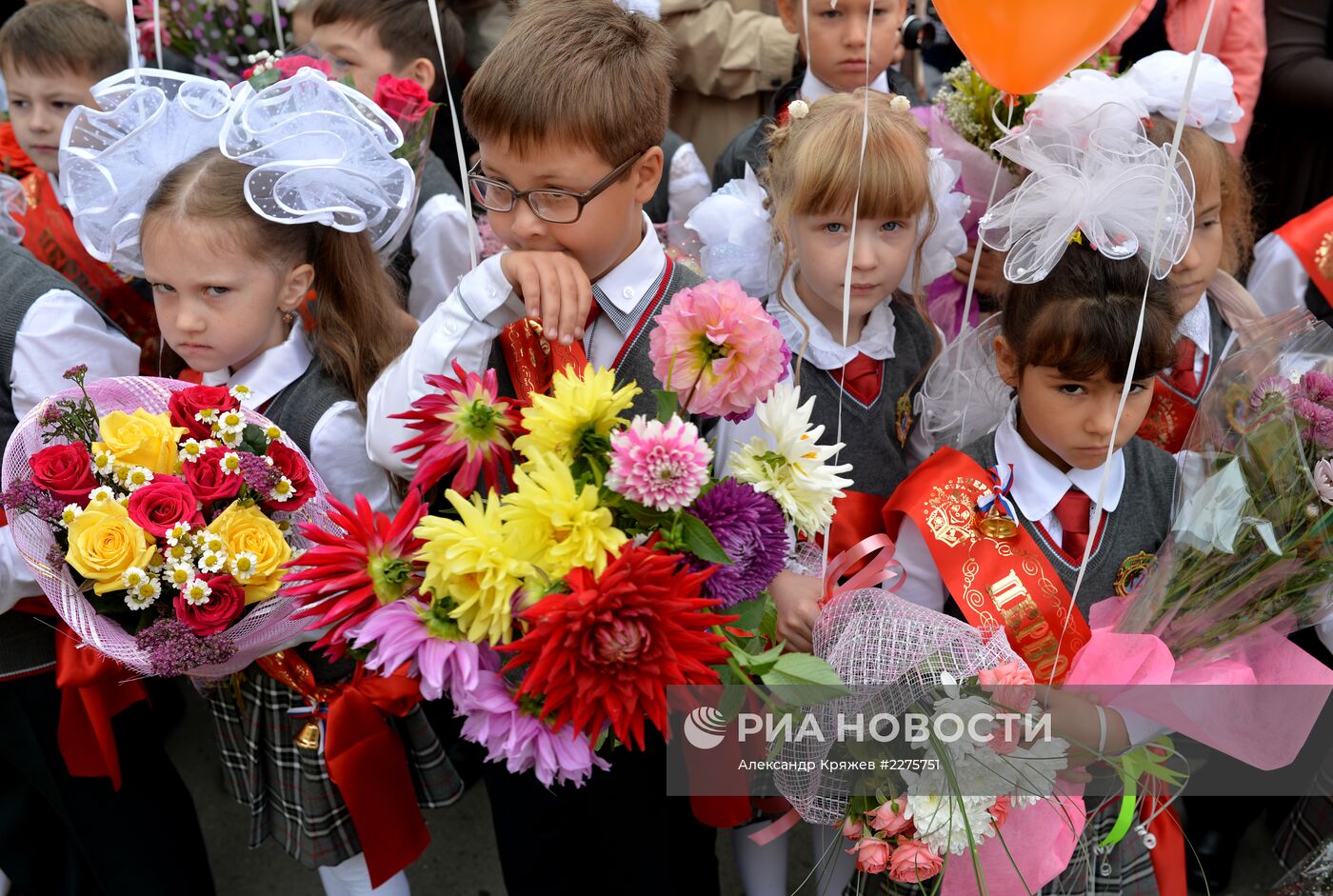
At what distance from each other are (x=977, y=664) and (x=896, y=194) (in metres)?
0.92

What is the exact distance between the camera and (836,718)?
1491 mm

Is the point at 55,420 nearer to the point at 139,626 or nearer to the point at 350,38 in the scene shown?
the point at 139,626

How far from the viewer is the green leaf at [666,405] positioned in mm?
1266

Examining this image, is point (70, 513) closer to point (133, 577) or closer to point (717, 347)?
point (133, 577)

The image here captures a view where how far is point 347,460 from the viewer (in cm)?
194

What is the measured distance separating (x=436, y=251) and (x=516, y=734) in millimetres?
1757

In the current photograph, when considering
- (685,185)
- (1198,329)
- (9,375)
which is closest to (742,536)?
(1198,329)

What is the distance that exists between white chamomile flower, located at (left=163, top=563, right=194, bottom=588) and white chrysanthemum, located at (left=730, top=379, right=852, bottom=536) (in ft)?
2.68

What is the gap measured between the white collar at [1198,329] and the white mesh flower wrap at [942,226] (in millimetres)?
477

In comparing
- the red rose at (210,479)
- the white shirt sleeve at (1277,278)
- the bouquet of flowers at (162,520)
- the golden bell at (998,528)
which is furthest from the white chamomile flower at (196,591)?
the white shirt sleeve at (1277,278)

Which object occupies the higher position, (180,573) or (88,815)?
(180,573)

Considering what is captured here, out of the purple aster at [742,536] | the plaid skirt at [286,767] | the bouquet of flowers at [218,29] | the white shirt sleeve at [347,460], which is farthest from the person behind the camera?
the bouquet of flowers at [218,29]

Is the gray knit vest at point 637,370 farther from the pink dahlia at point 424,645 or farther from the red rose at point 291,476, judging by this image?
the pink dahlia at point 424,645

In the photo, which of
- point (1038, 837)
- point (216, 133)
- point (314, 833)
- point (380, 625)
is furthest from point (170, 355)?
point (1038, 837)
